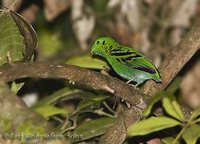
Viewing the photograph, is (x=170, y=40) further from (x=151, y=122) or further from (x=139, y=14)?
(x=151, y=122)

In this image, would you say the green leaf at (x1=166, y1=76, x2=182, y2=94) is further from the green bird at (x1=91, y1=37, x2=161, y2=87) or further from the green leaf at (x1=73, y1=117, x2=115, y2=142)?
the green leaf at (x1=73, y1=117, x2=115, y2=142)

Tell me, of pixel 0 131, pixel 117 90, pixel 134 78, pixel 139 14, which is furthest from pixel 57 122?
pixel 139 14

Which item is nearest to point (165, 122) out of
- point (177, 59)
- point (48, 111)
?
point (177, 59)

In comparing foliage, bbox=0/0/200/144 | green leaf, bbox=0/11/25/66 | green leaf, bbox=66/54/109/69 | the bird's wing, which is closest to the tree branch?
foliage, bbox=0/0/200/144

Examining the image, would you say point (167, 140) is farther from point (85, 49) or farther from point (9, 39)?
point (85, 49)

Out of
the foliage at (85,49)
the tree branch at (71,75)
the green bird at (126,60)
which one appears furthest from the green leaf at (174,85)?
the tree branch at (71,75)

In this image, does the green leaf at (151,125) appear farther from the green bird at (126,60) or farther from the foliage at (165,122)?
the green bird at (126,60)

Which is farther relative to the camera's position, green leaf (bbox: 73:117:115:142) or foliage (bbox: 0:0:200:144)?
green leaf (bbox: 73:117:115:142)
